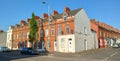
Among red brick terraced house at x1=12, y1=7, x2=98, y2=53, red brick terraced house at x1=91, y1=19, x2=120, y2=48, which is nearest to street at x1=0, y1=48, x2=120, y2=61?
red brick terraced house at x1=12, y1=7, x2=98, y2=53

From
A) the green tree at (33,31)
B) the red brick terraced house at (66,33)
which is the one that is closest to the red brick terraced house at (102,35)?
the red brick terraced house at (66,33)

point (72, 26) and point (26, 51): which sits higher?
point (72, 26)

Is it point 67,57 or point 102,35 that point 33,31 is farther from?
point 67,57

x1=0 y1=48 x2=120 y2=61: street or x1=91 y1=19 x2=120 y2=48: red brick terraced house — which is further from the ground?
x1=91 y1=19 x2=120 y2=48: red brick terraced house

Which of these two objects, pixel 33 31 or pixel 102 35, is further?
pixel 102 35

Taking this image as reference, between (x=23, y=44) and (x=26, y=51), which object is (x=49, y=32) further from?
(x=23, y=44)

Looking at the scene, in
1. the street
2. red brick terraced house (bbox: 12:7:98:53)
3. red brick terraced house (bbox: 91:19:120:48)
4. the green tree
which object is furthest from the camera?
red brick terraced house (bbox: 91:19:120:48)

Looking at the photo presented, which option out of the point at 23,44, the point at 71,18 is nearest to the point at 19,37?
the point at 23,44

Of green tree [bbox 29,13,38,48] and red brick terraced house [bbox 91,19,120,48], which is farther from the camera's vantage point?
red brick terraced house [bbox 91,19,120,48]

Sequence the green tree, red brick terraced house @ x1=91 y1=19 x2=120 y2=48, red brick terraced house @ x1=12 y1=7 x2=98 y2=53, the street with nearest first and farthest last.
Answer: the street → red brick terraced house @ x1=12 y1=7 x2=98 y2=53 → the green tree → red brick terraced house @ x1=91 y1=19 x2=120 y2=48

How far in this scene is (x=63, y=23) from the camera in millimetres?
46969

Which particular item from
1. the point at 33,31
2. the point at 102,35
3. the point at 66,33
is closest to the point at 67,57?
the point at 66,33

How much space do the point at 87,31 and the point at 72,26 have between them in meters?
6.65

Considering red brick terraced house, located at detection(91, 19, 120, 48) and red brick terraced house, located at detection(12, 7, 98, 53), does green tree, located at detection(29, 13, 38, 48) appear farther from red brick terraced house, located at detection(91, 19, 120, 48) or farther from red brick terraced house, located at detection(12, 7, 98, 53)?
red brick terraced house, located at detection(91, 19, 120, 48)
